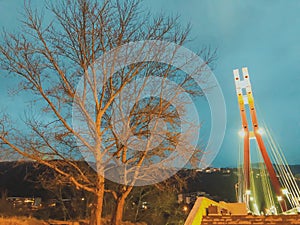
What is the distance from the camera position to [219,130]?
881 centimetres

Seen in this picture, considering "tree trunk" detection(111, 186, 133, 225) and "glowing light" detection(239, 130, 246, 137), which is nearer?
"tree trunk" detection(111, 186, 133, 225)

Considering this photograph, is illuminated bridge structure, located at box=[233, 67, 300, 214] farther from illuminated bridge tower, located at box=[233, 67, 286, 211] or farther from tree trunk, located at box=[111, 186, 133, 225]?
tree trunk, located at box=[111, 186, 133, 225]

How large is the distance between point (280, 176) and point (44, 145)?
693 inches

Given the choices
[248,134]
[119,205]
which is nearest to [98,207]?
[119,205]

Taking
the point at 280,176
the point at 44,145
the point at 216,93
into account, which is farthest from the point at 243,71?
the point at 44,145

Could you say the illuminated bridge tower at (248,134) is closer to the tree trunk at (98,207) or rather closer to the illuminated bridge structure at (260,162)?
the illuminated bridge structure at (260,162)

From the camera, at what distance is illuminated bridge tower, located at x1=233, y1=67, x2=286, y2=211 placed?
17.7m

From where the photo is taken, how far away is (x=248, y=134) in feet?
66.0

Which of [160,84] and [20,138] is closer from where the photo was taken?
[20,138]

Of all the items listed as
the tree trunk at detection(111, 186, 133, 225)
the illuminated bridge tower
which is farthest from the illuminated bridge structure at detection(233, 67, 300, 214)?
the tree trunk at detection(111, 186, 133, 225)

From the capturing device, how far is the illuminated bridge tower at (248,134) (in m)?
17.7

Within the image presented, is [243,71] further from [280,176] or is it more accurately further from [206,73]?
[206,73]

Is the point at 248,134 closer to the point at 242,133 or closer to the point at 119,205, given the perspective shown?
the point at 242,133

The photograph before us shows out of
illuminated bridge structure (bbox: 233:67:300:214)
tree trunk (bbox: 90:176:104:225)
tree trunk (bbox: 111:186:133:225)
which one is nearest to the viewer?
tree trunk (bbox: 90:176:104:225)
